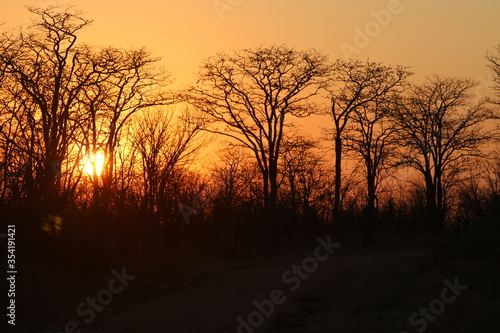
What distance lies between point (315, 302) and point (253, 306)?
2.27m

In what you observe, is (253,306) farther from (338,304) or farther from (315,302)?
(338,304)

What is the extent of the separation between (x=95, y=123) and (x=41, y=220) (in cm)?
1979

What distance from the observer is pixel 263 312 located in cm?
1608

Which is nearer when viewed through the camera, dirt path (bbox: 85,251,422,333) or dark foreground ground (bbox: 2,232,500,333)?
dark foreground ground (bbox: 2,232,500,333)

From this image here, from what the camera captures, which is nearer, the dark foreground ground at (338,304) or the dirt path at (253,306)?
the dark foreground ground at (338,304)

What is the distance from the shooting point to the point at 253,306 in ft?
55.4

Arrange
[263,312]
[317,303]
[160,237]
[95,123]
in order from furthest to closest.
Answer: [95,123]
[160,237]
[317,303]
[263,312]

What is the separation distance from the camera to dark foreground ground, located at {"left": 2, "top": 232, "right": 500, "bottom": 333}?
1418cm

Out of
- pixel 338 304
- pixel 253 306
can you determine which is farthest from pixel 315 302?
pixel 253 306

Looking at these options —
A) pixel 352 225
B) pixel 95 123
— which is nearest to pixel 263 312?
pixel 95 123

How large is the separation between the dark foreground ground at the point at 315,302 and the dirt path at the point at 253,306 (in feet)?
0.07

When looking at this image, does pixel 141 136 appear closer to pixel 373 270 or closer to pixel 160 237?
pixel 160 237

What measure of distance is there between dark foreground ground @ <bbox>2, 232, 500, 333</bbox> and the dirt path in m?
0.02

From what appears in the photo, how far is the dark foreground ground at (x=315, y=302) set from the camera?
14180 mm
